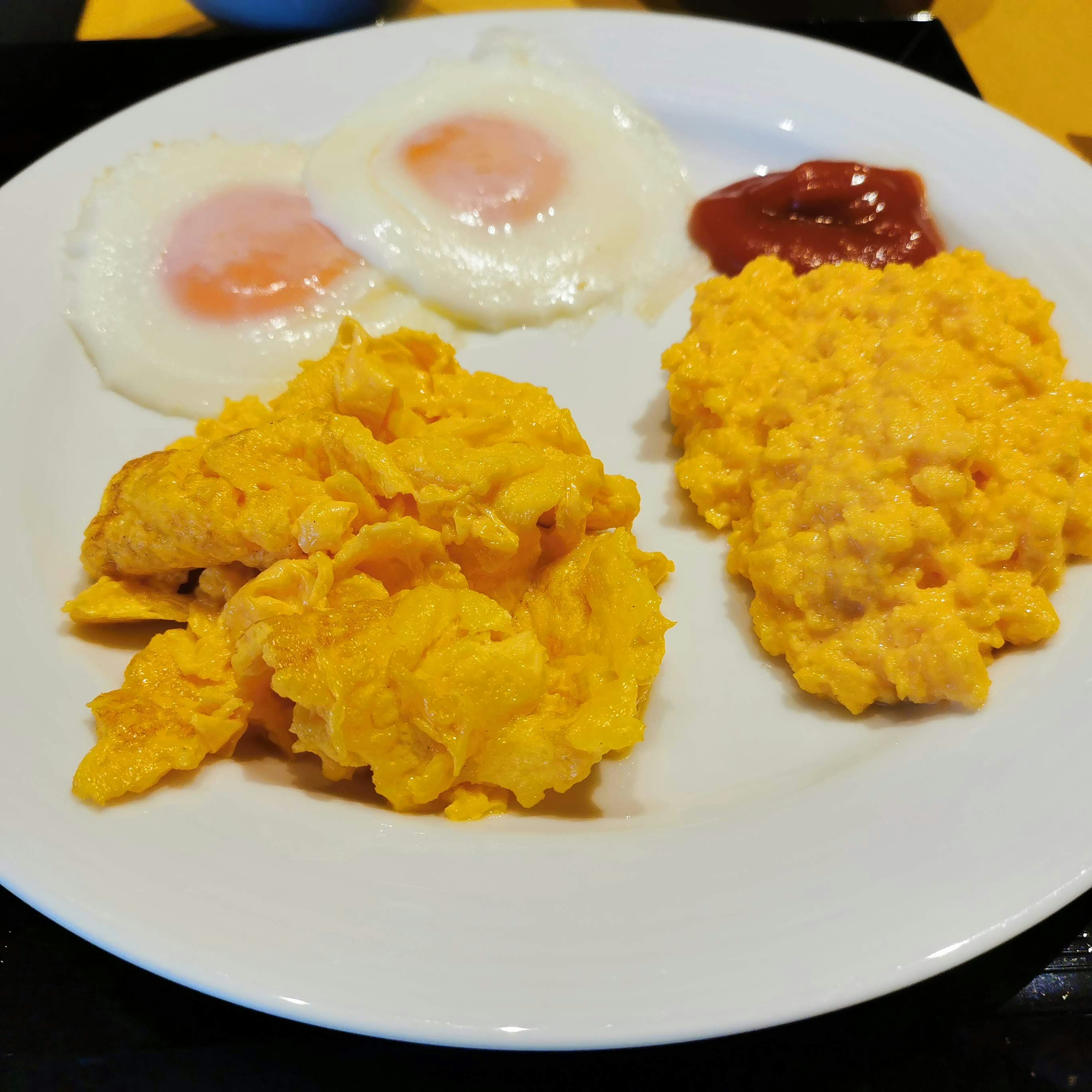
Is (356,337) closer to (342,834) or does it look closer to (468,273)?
(468,273)

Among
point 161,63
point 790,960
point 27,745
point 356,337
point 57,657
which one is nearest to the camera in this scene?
point 790,960

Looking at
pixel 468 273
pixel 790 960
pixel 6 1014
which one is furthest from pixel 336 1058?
pixel 468 273

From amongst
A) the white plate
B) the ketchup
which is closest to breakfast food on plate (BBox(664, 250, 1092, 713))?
the white plate

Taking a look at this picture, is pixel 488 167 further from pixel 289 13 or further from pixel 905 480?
pixel 905 480

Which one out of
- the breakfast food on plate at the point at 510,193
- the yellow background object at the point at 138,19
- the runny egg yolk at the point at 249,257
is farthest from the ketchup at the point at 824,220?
A: the yellow background object at the point at 138,19

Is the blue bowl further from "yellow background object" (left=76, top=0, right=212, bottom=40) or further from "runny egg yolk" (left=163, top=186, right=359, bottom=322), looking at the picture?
"runny egg yolk" (left=163, top=186, right=359, bottom=322)

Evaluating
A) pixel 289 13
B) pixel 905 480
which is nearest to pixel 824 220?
pixel 905 480

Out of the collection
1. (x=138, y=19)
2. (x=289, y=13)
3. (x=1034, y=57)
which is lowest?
(x=138, y=19)
